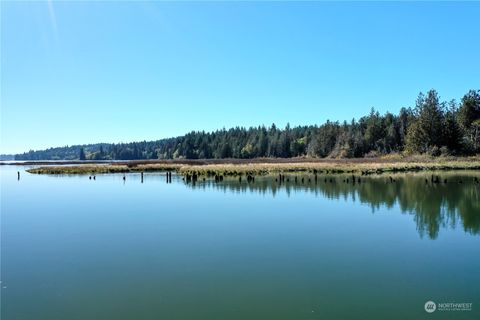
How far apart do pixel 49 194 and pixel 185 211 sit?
21410 mm

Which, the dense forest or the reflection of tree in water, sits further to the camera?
the dense forest

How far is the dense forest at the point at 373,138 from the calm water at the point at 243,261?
63921mm

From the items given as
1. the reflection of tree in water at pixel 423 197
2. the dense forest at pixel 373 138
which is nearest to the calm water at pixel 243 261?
the reflection of tree in water at pixel 423 197

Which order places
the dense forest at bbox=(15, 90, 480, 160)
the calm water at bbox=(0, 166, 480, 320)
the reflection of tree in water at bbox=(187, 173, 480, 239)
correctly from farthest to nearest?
the dense forest at bbox=(15, 90, 480, 160) < the reflection of tree in water at bbox=(187, 173, 480, 239) < the calm water at bbox=(0, 166, 480, 320)

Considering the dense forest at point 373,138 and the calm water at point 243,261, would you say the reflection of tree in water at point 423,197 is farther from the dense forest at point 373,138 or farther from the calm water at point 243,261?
the dense forest at point 373,138

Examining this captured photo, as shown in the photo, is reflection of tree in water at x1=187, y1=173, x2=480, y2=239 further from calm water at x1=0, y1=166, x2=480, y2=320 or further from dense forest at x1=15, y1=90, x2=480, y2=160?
dense forest at x1=15, y1=90, x2=480, y2=160

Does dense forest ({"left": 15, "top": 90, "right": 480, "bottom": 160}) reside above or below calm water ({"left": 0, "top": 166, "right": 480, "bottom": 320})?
above

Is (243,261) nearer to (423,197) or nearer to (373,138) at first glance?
(423,197)

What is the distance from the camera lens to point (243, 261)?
1483cm

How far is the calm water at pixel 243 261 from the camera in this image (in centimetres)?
1062

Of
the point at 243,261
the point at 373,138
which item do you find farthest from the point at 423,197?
the point at 373,138

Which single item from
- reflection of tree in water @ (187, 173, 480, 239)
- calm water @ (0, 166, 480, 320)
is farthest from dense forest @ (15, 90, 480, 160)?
calm water @ (0, 166, 480, 320)

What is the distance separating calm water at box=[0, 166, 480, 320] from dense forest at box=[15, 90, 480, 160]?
63921mm

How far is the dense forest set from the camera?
88.1 meters
